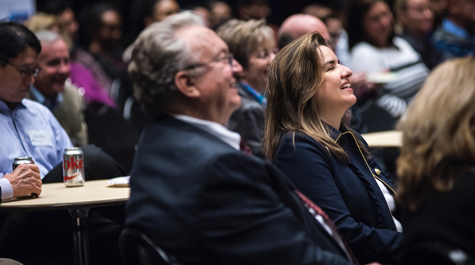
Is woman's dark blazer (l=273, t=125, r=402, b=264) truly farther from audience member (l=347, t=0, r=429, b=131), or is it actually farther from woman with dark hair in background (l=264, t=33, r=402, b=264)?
audience member (l=347, t=0, r=429, b=131)

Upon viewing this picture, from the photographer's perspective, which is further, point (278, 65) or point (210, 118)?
point (278, 65)

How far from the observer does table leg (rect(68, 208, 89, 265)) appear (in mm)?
2277

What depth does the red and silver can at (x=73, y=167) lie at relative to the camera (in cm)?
246

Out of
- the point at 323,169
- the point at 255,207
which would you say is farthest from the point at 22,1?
the point at 255,207

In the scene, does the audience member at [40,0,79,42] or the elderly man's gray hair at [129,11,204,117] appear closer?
the elderly man's gray hair at [129,11,204,117]

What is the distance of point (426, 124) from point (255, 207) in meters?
0.46

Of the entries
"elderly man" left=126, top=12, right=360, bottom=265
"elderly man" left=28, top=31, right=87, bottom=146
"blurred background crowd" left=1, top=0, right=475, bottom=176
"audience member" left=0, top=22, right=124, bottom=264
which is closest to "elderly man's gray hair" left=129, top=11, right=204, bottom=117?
"elderly man" left=126, top=12, right=360, bottom=265

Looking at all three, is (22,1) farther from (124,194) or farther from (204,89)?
(204,89)

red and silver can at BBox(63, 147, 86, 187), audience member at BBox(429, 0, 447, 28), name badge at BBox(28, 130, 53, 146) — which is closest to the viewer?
red and silver can at BBox(63, 147, 86, 187)

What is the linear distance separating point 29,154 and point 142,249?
169 cm

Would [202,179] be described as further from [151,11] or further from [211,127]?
[151,11]

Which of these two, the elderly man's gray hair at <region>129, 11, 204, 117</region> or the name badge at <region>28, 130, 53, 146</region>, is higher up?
the elderly man's gray hair at <region>129, 11, 204, 117</region>

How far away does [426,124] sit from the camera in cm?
126

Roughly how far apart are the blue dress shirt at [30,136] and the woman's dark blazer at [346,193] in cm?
148
